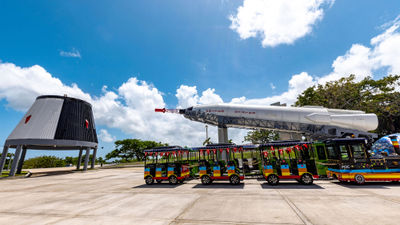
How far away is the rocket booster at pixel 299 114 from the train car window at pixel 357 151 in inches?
449

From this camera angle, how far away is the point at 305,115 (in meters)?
22.5

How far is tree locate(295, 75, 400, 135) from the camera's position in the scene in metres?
32.2

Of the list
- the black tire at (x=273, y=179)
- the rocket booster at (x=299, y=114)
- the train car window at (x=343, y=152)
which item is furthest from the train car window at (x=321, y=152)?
the rocket booster at (x=299, y=114)

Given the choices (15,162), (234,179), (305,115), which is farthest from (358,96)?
(15,162)

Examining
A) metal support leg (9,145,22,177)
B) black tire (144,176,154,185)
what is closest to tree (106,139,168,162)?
metal support leg (9,145,22,177)

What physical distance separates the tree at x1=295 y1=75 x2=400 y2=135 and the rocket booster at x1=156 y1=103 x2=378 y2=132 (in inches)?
401

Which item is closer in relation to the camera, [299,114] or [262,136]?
[299,114]

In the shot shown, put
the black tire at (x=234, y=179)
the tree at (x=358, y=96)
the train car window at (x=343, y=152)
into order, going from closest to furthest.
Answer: the train car window at (x=343, y=152)
the black tire at (x=234, y=179)
the tree at (x=358, y=96)

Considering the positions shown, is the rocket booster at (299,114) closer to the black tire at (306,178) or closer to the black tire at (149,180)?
the black tire at (306,178)

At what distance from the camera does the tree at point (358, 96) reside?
105 ft

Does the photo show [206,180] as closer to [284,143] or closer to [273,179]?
[273,179]

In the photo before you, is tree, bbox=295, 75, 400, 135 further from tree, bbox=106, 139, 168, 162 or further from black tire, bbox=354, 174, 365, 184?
tree, bbox=106, 139, 168, 162

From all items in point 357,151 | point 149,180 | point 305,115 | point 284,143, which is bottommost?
point 149,180

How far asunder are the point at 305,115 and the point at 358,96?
21.2 meters
